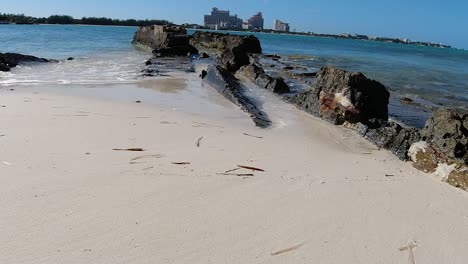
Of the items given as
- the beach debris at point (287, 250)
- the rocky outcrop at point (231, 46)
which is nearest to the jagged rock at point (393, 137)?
the beach debris at point (287, 250)

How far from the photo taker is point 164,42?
2972 centimetres

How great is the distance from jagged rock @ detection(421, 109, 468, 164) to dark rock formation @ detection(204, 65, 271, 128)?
2.59 meters

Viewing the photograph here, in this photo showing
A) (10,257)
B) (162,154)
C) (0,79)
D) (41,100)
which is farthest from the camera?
(0,79)

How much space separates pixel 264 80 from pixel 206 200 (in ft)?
30.5

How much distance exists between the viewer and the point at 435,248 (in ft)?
10.3

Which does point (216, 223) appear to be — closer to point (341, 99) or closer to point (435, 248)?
point (435, 248)

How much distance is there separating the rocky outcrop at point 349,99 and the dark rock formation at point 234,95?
4.10 feet

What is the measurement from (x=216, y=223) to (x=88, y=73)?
1211cm

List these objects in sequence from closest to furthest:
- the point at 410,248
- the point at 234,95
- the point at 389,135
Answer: the point at 410,248, the point at 389,135, the point at 234,95

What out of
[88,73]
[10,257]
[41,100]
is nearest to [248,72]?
[88,73]

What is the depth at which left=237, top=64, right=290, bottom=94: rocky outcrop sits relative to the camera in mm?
11703

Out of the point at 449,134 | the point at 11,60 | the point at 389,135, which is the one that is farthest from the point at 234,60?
the point at 449,134

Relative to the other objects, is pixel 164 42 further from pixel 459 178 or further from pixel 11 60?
pixel 459 178

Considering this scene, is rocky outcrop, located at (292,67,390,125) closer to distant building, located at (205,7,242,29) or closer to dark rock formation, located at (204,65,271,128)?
dark rock formation, located at (204,65,271,128)
